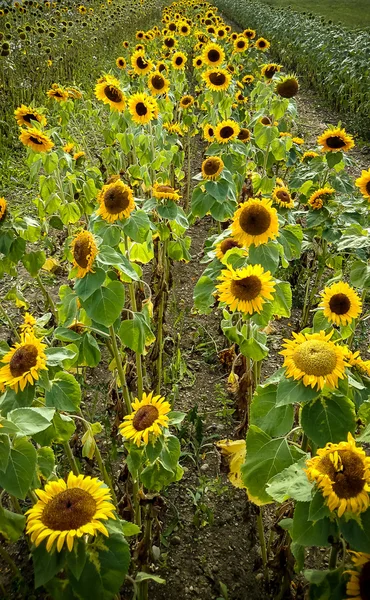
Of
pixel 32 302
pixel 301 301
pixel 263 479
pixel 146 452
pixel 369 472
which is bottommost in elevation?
pixel 32 302

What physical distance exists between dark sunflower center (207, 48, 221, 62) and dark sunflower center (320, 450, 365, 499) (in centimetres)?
418

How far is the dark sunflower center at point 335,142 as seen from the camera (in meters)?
2.69

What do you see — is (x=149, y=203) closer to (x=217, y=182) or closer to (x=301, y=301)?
(x=217, y=182)

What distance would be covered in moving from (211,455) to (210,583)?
2.11ft

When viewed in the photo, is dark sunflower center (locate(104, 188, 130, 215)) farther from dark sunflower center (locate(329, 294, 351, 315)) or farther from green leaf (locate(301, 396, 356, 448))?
green leaf (locate(301, 396, 356, 448))

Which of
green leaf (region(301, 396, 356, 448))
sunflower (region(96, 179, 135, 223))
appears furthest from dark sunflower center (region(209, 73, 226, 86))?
green leaf (region(301, 396, 356, 448))

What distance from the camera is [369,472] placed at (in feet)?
3.02

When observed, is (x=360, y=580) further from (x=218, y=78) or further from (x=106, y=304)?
(x=218, y=78)

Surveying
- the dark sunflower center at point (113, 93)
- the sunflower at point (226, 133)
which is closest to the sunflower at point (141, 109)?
the dark sunflower center at point (113, 93)

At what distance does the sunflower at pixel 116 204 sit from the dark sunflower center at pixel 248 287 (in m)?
0.51

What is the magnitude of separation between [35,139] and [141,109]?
26.8 inches

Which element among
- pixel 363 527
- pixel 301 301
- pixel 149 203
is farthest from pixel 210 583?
pixel 301 301

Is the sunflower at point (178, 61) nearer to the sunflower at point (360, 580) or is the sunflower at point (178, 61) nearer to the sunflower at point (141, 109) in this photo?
the sunflower at point (141, 109)

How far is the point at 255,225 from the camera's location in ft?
5.00
